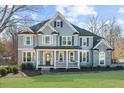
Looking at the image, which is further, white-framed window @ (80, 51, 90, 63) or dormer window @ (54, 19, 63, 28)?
white-framed window @ (80, 51, 90, 63)

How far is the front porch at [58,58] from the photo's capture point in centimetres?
3806

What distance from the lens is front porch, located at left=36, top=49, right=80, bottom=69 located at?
125 feet

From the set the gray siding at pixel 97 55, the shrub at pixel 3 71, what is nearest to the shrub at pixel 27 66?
the gray siding at pixel 97 55

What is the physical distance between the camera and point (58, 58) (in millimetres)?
38938

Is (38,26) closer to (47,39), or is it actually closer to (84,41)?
(47,39)

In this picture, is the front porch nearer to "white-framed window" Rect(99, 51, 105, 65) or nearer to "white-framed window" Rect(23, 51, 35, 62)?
"white-framed window" Rect(23, 51, 35, 62)

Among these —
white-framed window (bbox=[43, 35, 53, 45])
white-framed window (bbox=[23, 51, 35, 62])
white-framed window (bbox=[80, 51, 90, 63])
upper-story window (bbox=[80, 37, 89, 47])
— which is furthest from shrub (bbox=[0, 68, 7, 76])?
upper-story window (bbox=[80, 37, 89, 47])

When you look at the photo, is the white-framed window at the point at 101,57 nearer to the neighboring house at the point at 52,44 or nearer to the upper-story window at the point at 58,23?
the neighboring house at the point at 52,44

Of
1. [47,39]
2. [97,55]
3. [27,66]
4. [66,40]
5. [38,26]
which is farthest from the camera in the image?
[38,26]

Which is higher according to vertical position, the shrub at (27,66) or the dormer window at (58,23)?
the dormer window at (58,23)

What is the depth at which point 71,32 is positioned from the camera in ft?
129

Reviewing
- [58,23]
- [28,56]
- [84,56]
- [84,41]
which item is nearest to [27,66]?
[28,56]
